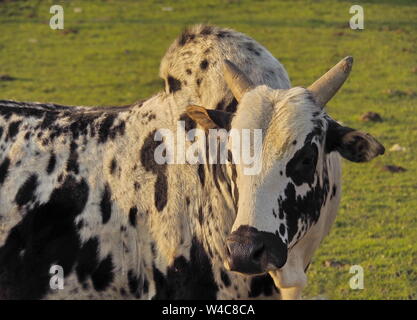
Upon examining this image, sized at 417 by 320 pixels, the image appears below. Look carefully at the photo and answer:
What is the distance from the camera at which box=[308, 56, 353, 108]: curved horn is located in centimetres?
605

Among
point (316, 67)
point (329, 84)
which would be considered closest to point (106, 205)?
point (329, 84)

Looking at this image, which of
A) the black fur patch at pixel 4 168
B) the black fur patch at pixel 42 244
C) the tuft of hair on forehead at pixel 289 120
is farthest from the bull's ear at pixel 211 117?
the black fur patch at pixel 4 168

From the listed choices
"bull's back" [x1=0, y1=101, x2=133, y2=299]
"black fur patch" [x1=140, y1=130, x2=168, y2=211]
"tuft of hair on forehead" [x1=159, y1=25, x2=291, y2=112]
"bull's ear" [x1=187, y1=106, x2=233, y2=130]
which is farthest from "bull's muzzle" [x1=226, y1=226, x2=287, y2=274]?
"bull's back" [x1=0, y1=101, x2=133, y2=299]

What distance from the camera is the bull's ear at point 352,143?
18.9ft

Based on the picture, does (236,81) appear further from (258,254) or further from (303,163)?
(258,254)

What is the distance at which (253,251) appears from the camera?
534 centimetres

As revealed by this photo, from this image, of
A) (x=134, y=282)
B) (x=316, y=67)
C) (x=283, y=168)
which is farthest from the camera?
(x=316, y=67)

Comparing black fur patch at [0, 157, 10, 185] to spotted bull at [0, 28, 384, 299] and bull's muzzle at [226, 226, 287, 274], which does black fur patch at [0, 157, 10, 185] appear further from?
bull's muzzle at [226, 226, 287, 274]

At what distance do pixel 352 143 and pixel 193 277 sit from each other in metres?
1.43

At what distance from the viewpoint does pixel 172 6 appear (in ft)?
82.9

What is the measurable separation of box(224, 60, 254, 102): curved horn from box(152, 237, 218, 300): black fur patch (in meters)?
1.05

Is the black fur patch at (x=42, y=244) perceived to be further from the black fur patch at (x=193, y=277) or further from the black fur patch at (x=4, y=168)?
the black fur patch at (x=193, y=277)

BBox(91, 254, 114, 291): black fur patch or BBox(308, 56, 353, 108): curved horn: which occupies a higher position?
BBox(308, 56, 353, 108): curved horn

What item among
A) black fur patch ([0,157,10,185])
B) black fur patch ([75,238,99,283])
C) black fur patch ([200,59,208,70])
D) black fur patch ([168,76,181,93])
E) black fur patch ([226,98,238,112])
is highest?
black fur patch ([200,59,208,70])
